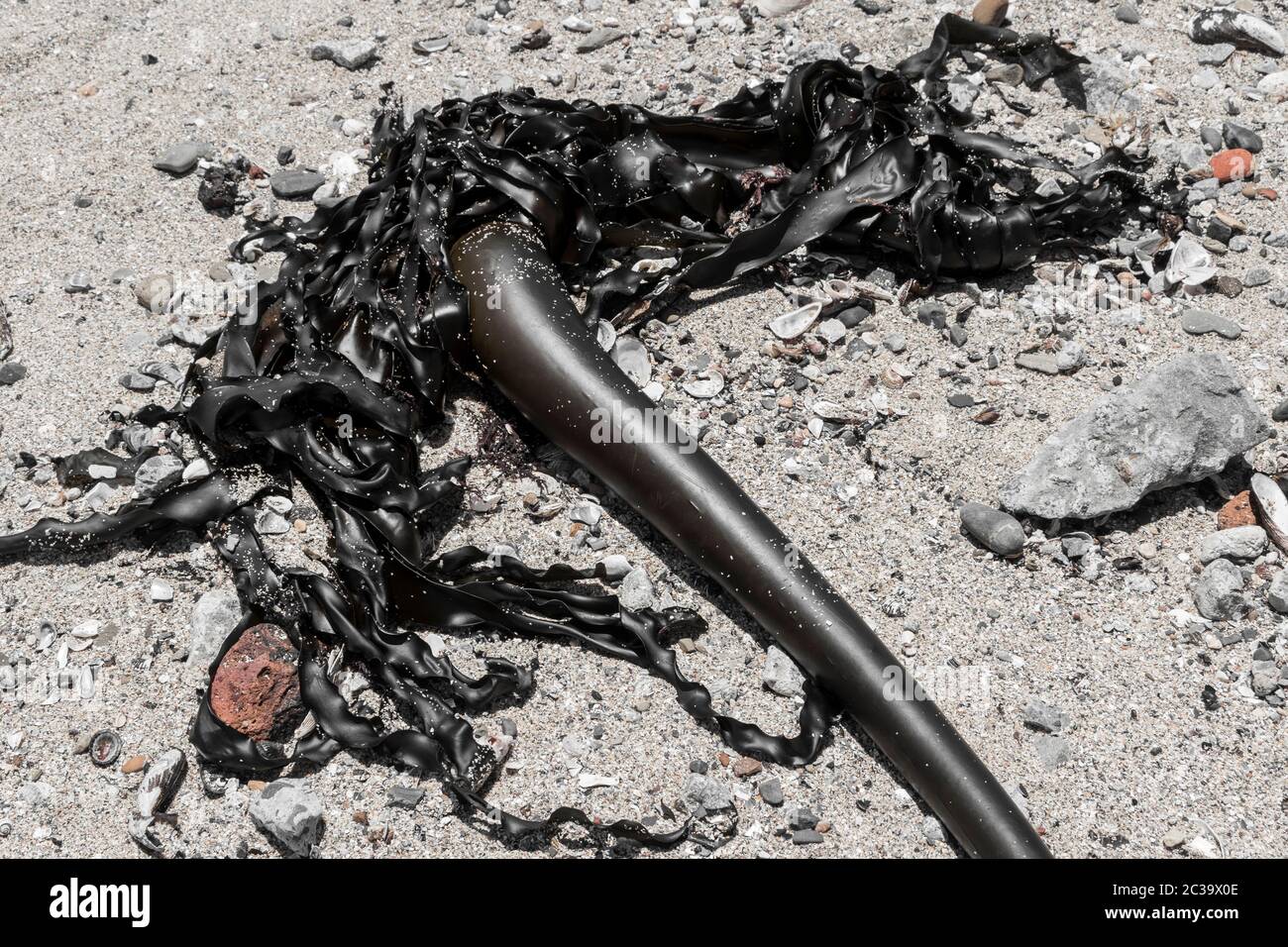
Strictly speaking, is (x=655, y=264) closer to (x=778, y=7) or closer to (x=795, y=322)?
(x=795, y=322)

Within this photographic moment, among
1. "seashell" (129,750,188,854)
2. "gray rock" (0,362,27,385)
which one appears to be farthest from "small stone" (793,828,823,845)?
"gray rock" (0,362,27,385)

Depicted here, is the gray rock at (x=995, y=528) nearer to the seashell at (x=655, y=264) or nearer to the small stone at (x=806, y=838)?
the small stone at (x=806, y=838)

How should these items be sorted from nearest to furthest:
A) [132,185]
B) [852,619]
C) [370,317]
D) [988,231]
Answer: [852,619], [370,317], [988,231], [132,185]

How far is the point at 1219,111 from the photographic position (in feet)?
13.3

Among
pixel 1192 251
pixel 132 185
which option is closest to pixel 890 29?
pixel 1192 251

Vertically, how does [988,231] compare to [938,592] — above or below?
above

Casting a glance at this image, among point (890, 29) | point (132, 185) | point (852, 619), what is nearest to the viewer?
point (852, 619)

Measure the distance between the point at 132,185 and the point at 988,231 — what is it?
113 inches

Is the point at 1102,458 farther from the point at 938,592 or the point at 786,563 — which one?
the point at 786,563

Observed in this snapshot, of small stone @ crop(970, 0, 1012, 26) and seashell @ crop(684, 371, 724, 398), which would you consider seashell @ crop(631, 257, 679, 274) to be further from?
small stone @ crop(970, 0, 1012, 26)

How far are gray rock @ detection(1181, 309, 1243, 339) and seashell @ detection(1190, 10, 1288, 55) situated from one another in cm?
147

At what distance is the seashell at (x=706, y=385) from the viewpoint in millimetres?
3271

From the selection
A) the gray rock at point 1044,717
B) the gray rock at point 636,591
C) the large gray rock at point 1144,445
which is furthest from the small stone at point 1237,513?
the gray rock at point 636,591

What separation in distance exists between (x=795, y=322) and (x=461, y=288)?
1.00m
